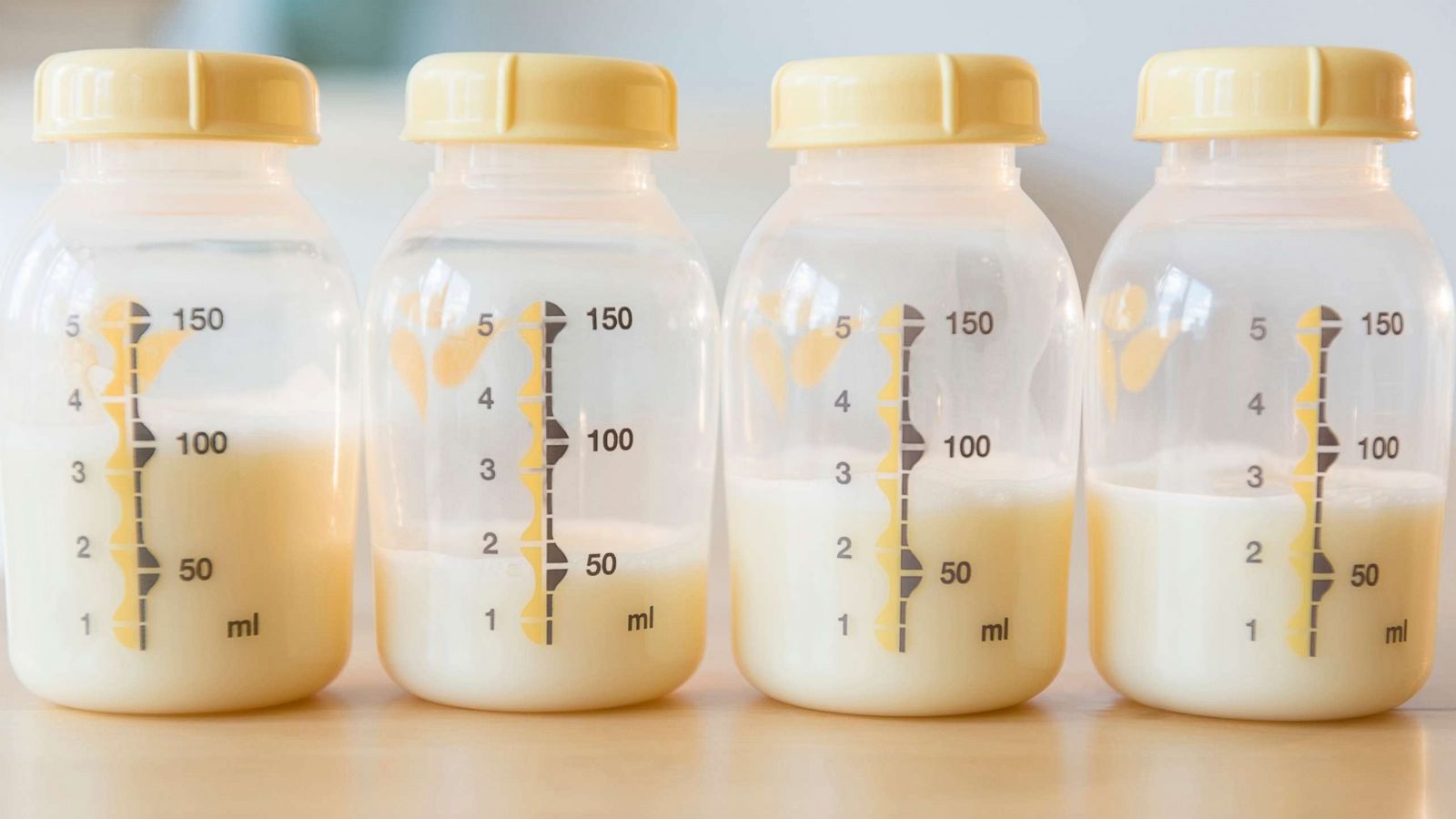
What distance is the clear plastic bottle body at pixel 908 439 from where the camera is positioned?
89 cm

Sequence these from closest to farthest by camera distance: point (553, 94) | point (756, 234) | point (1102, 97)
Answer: point (553, 94) < point (756, 234) < point (1102, 97)

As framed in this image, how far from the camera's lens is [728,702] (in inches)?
37.5

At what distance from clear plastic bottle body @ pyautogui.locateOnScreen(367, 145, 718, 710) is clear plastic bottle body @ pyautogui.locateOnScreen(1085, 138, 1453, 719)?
0.27 m

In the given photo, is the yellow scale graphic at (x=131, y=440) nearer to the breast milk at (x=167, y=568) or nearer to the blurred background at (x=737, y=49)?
the breast milk at (x=167, y=568)

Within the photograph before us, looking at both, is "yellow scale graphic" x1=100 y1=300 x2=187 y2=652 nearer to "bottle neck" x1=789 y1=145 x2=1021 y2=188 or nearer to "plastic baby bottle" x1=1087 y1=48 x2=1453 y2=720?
"bottle neck" x1=789 y1=145 x2=1021 y2=188

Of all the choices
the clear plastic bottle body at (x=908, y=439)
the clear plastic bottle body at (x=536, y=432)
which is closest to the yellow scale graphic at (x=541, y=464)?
the clear plastic bottle body at (x=536, y=432)

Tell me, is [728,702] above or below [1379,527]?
below

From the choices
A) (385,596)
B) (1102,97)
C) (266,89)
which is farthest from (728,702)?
(1102,97)

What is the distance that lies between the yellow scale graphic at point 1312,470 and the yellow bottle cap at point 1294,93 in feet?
0.35

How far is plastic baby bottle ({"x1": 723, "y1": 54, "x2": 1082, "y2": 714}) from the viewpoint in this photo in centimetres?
89

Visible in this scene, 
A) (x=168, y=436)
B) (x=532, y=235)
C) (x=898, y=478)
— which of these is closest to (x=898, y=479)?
(x=898, y=478)

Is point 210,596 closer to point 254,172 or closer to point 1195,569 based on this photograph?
point 254,172

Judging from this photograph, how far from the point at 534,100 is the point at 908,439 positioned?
28 cm

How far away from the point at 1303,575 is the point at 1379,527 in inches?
2.0
